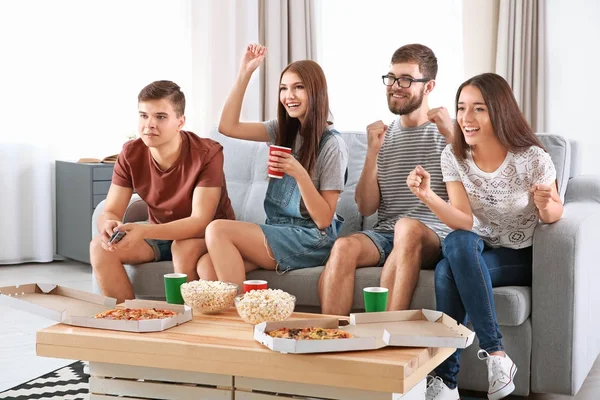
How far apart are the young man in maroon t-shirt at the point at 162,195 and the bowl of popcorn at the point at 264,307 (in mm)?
760

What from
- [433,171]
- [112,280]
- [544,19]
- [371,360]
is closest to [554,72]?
[544,19]

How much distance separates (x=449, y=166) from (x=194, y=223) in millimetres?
887

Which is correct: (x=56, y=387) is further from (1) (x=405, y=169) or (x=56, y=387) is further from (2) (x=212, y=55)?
(2) (x=212, y=55)

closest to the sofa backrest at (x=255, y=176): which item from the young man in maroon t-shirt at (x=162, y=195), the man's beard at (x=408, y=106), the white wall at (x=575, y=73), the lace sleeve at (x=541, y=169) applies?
the young man in maroon t-shirt at (x=162, y=195)

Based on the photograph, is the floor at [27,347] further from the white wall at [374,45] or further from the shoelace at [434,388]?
the white wall at [374,45]

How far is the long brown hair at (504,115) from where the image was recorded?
8.46 feet

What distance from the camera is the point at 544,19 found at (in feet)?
17.1

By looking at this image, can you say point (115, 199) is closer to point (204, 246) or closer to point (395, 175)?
point (204, 246)

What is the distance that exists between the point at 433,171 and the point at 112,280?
118cm

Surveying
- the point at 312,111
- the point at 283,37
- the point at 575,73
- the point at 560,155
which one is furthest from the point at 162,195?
the point at 575,73

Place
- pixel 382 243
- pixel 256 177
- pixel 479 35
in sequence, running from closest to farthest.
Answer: pixel 382 243 → pixel 256 177 → pixel 479 35

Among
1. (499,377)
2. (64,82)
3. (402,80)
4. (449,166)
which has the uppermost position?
(64,82)

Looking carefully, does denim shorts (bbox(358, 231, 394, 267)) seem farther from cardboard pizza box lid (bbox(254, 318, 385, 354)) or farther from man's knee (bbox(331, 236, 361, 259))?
cardboard pizza box lid (bbox(254, 318, 385, 354))

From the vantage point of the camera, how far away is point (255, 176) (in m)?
3.43
